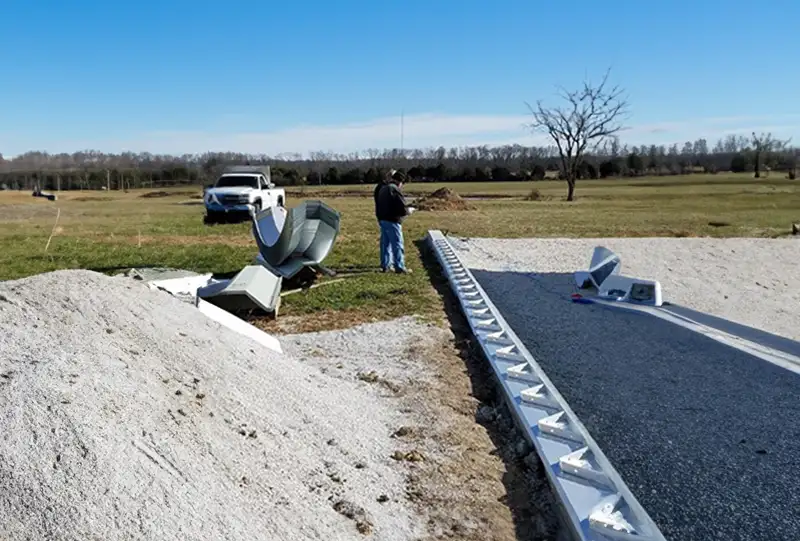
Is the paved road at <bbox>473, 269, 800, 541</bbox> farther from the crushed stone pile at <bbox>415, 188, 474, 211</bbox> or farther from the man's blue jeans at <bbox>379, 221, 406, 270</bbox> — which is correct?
the crushed stone pile at <bbox>415, 188, 474, 211</bbox>

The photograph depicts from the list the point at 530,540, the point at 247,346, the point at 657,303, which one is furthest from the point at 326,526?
the point at 657,303

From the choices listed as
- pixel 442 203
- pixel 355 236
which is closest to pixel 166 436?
pixel 355 236

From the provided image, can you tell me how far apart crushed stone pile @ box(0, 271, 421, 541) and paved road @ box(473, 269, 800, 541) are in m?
1.55

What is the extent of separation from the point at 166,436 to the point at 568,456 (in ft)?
7.41

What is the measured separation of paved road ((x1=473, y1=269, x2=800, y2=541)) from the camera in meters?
4.29

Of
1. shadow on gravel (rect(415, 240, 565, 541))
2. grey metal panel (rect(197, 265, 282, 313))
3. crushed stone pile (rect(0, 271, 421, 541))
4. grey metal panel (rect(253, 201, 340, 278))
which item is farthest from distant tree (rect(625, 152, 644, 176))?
crushed stone pile (rect(0, 271, 421, 541))

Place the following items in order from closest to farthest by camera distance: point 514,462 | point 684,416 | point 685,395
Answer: point 514,462, point 684,416, point 685,395

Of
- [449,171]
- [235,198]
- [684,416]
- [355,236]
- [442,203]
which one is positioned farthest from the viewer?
[449,171]

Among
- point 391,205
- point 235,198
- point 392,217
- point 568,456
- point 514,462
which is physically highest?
point 391,205

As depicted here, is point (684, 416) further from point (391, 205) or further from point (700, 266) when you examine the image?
point (700, 266)

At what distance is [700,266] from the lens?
48.9ft

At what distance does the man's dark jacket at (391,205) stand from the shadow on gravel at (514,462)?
553cm

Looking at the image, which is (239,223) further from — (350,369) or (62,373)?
(62,373)

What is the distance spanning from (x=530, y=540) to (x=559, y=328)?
5335 millimetres
